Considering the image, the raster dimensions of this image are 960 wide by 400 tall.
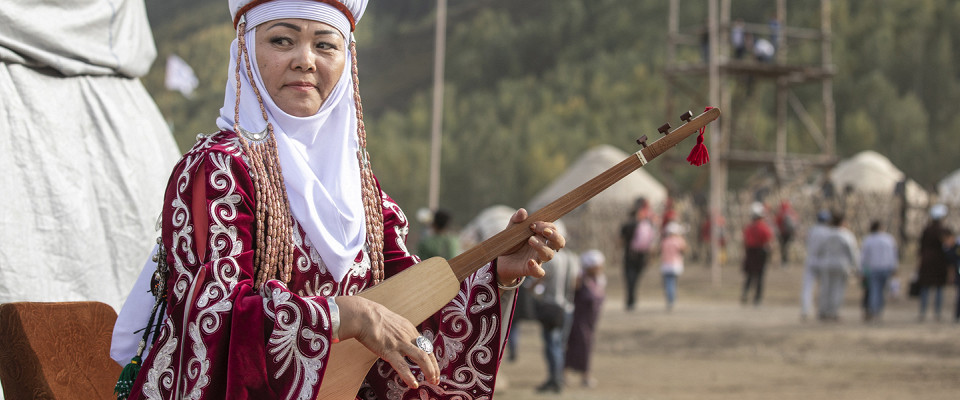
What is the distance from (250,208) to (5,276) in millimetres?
1259

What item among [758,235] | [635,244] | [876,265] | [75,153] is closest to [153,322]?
[75,153]

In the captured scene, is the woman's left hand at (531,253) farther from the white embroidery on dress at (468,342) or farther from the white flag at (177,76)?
the white flag at (177,76)

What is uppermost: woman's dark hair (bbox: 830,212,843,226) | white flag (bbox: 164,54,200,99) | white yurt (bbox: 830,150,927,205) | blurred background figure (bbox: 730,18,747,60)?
blurred background figure (bbox: 730,18,747,60)

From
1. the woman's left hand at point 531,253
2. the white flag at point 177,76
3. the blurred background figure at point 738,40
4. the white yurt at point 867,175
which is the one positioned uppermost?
the blurred background figure at point 738,40

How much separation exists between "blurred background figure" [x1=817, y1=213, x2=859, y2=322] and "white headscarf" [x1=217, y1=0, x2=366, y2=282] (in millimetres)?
10981

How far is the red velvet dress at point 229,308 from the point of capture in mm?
1956

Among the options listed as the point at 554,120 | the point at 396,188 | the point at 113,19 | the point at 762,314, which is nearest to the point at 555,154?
the point at 554,120

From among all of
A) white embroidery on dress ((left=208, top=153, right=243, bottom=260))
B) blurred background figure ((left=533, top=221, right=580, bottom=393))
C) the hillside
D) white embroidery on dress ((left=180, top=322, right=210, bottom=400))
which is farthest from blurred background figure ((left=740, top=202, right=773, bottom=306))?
the hillside

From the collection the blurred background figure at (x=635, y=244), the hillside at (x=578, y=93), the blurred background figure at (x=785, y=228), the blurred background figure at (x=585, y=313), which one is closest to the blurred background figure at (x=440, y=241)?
the blurred background figure at (x=585, y=313)

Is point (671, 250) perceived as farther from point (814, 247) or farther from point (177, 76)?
point (177, 76)

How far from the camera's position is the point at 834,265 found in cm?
1230

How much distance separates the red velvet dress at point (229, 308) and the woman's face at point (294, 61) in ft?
0.48

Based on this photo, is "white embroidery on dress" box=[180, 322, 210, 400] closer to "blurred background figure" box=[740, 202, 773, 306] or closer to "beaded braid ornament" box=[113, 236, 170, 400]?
"beaded braid ornament" box=[113, 236, 170, 400]

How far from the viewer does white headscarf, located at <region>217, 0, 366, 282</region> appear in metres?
2.16
